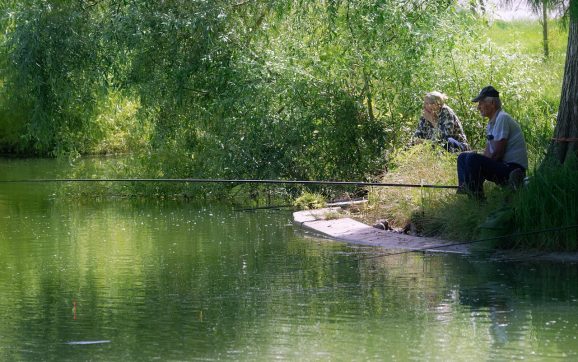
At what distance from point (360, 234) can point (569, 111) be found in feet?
7.71

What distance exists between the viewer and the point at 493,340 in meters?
6.47

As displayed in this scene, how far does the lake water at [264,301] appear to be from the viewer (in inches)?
252

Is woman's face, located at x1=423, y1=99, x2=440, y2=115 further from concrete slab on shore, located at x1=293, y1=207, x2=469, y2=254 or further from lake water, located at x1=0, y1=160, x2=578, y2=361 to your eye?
lake water, located at x1=0, y1=160, x2=578, y2=361

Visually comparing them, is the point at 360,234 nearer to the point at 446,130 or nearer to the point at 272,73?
the point at 446,130

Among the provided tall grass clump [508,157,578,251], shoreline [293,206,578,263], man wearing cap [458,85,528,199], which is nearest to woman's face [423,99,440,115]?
shoreline [293,206,578,263]

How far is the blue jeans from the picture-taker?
1046 centimetres

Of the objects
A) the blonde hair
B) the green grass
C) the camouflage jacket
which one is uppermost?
the green grass

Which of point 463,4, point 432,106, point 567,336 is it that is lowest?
point 567,336

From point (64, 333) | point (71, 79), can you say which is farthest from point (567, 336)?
point (71, 79)

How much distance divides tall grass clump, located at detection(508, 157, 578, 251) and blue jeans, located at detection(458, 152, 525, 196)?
2.50 ft

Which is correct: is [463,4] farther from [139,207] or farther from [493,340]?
[493,340]

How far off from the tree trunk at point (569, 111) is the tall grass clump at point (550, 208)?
0.65 metres

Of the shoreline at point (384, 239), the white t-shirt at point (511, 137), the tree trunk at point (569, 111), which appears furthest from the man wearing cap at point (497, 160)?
the shoreline at point (384, 239)

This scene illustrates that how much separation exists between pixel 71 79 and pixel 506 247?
28.1 feet
